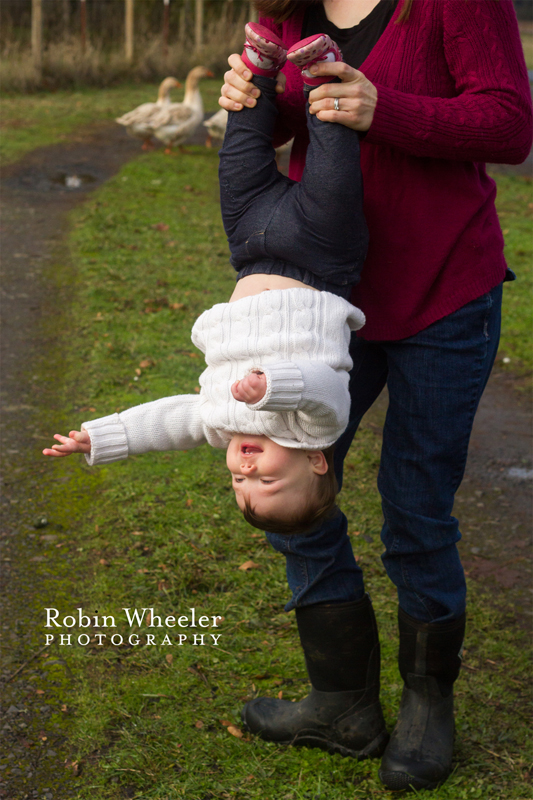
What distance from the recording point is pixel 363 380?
2.08 metres

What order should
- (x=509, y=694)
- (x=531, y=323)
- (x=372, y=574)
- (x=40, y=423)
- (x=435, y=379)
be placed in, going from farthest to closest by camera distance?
(x=531, y=323)
(x=40, y=423)
(x=372, y=574)
(x=509, y=694)
(x=435, y=379)

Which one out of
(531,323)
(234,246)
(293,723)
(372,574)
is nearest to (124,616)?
(293,723)

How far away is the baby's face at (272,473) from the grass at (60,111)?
7.80 metres

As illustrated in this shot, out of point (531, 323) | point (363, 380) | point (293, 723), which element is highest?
point (363, 380)

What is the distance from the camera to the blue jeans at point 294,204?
167 centimetres

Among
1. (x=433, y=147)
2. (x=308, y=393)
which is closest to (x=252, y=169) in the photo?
(x=433, y=147)

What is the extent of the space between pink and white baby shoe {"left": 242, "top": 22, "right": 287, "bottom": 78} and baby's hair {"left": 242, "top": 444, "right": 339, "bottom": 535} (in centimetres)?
86

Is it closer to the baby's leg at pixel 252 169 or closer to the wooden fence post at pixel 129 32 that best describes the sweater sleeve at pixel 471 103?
the baby's leg at pixel 252 169

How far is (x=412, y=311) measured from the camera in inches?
72.4

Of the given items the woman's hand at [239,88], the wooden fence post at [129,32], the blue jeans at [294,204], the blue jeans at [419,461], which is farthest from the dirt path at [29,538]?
the wooden fence post at [129,32]

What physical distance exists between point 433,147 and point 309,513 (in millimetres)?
834

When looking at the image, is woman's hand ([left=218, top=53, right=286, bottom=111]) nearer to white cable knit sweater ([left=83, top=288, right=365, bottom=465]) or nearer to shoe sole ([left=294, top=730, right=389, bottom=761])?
white cable knit sweater ([left=83, top=288, right=365, bottom=465])

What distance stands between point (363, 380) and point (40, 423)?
2232 mm

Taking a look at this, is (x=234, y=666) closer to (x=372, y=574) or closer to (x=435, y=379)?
(x=372, y=574)
